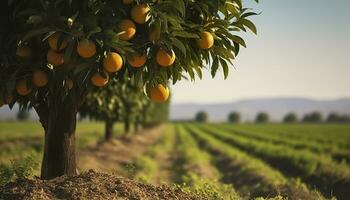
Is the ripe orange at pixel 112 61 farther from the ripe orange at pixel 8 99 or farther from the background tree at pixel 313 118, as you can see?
the background tree at pixel 313 118

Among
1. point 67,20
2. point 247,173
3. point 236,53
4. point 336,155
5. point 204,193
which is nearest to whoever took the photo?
point 67,20

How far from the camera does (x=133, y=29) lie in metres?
5.07

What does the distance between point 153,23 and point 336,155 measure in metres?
21.0

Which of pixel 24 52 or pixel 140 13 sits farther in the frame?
pixel 24 52

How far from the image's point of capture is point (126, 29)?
16.6 ft

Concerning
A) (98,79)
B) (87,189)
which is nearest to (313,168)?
(87,189)

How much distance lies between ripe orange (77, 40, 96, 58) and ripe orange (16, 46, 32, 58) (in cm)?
102

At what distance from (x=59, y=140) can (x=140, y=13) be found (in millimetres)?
2381

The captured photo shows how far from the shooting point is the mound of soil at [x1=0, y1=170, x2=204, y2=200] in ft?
18.3

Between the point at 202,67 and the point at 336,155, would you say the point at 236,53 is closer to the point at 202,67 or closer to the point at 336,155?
the point at 202,67

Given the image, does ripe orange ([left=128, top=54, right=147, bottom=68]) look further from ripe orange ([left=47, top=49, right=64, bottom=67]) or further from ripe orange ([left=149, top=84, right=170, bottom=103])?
ripe orange ([left=47, top=49, right=64, bottom=67])

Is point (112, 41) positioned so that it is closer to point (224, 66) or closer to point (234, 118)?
point (224, 66)

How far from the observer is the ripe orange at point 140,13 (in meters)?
5.05

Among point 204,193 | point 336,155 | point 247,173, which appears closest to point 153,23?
point 204,193
